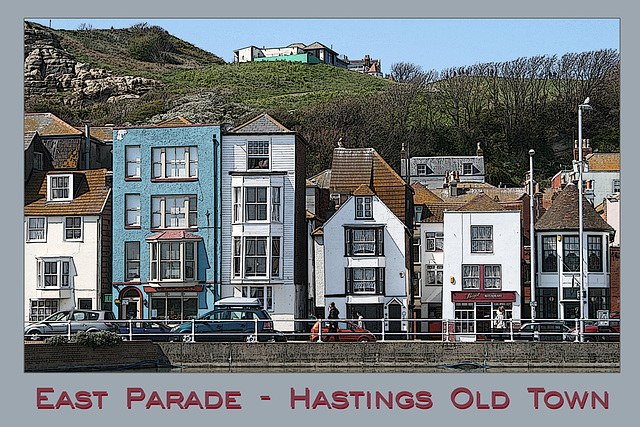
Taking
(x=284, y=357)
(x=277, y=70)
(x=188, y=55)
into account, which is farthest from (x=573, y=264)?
(x=188, y=55)

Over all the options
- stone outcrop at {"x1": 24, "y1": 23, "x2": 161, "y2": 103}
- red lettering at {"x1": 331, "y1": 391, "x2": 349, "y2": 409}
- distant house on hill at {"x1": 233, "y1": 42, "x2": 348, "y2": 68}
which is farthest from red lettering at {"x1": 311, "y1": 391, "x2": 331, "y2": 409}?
distant house on hill at {"x1": 233, "y1": 42, "x2": 348, "y2": 68}

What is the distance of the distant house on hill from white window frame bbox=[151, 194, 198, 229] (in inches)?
3490

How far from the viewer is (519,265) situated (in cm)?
4719

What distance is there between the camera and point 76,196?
47250mm

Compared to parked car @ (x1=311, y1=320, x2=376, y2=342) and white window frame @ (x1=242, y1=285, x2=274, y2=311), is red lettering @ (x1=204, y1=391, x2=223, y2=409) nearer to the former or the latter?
parked car @ (x1=311, y1=320, x2=376, y2=342)

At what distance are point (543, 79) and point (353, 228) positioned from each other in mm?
42476

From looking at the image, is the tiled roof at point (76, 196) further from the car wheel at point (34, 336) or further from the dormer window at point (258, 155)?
the car wheel at point (34, 336)

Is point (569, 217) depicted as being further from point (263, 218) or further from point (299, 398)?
point (299, 398)

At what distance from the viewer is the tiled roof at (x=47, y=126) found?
1934 inches

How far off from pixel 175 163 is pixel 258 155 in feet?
13.1

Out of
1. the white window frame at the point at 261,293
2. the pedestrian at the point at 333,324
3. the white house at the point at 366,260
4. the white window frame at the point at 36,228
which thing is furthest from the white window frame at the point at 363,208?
the white window frame at the point at 36,228

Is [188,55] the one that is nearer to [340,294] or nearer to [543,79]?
[543,79]

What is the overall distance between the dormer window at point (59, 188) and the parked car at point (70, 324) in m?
9.85

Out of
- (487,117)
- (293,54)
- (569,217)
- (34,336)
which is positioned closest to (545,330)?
(569,217)
